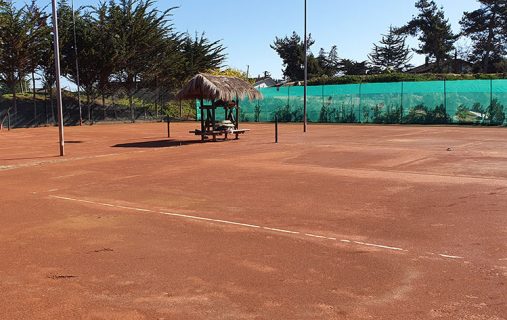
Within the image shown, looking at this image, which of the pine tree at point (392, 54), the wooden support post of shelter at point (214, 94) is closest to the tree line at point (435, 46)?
the pine tree at point (392, 54)

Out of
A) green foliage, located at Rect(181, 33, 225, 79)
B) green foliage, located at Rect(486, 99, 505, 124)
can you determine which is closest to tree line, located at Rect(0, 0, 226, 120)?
green foliage, located at Rect(181, 33, 225, 79)

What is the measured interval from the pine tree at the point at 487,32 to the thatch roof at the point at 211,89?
48.4 metres

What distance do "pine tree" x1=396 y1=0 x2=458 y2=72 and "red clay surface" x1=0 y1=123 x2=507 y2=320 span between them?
57.4 meters

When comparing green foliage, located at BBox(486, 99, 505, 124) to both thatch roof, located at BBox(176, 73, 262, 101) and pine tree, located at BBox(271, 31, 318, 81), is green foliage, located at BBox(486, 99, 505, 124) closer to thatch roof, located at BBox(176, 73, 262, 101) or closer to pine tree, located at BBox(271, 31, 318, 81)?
thatch roof, located at BBox(176, 73, 262, 101)

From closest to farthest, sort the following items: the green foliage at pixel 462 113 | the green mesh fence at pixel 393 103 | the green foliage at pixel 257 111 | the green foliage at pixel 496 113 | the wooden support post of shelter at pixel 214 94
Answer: the wooden support post of shelter at pixel 214 94 → the green foliage at pixel 496 113 → the green mesh fence at pixel 393 103 → the green foliage at pixel 462 113 → the green foliage at pixel 257 111

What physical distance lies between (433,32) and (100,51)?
43.6 metres

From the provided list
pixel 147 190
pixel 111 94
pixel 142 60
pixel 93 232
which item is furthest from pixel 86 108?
pixel 93 232

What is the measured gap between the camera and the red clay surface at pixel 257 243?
4438 millimetres

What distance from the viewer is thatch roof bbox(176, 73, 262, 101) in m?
22.0

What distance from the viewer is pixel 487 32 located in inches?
2450

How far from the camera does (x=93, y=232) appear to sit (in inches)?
274

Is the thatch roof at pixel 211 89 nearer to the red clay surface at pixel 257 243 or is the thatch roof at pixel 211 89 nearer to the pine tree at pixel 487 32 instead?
the red clay surface at pixel 257 243

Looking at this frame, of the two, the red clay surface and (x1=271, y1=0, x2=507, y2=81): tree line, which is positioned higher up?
(x1=271, y1=0, x2=507, y2=81): tree line

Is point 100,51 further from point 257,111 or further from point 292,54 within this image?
point 292,54
